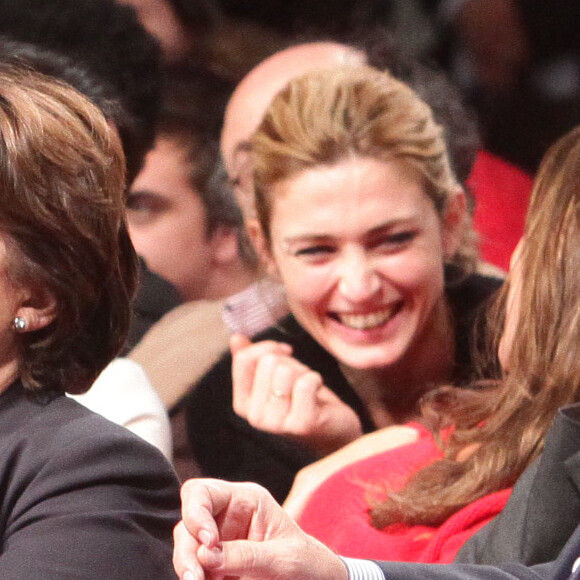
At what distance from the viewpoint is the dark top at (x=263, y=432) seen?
120cm

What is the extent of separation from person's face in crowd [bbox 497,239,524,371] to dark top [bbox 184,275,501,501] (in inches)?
10.2

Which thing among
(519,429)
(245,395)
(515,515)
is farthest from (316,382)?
(515,515)

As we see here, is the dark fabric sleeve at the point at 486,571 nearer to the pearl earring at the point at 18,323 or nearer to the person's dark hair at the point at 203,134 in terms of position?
the pearl earring at the point at 18,323

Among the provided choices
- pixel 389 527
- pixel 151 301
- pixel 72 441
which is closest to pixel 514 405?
pixel 389 527

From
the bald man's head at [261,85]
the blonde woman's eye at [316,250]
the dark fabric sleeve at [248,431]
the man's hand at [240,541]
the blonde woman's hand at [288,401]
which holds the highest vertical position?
→ the man's hand at [240,541]

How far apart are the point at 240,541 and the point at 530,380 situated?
0.35m

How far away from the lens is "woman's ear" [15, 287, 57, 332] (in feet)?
2.43

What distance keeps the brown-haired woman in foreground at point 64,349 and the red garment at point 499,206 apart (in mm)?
817

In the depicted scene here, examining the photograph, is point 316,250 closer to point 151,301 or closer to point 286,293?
point 286,293

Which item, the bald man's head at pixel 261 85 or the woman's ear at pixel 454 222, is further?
the bald man's head at pixel 261 85

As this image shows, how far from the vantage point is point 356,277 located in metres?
1.19

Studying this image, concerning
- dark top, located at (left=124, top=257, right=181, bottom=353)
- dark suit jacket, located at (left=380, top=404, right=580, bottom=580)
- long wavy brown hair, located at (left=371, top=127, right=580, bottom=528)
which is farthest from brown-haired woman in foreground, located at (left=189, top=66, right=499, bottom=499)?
dark suit jacket, located at (left=380, top=404, right=580, bottom=580)

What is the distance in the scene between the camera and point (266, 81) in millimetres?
1457

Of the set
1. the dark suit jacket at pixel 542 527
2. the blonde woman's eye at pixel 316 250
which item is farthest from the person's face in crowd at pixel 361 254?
the dark suit jacket at pixel 542 527
